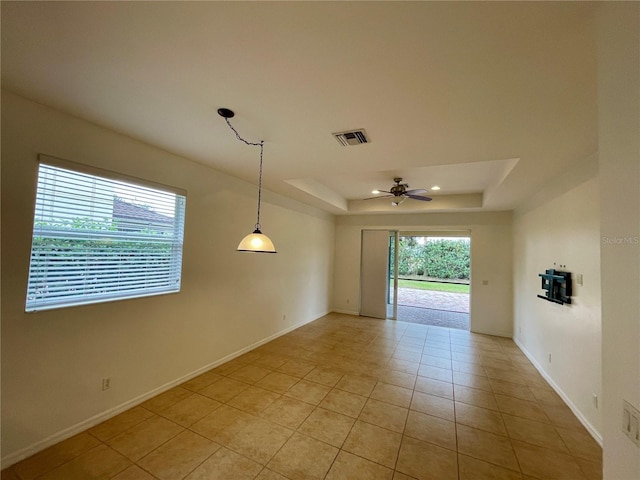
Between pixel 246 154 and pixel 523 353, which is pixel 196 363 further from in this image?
pixel 523 353

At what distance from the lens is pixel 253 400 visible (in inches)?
108

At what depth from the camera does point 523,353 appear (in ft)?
14.1

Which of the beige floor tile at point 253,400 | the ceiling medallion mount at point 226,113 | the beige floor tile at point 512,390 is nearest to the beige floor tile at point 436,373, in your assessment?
the beige floor tile at point 512,390

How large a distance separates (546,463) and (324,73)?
3342 mm

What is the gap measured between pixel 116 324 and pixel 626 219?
139 inches

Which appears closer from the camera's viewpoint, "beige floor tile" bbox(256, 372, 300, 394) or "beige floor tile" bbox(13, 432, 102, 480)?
"beige floor tile" bbox(13, 432, 102, 480)

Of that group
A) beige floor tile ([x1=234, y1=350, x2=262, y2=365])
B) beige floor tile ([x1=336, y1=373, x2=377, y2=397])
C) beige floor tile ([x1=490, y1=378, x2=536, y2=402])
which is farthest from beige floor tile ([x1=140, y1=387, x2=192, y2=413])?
beige floor tile ([x1=490, y1=378, x2=536, y2=402])

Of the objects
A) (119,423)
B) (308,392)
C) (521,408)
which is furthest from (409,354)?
(119,423)

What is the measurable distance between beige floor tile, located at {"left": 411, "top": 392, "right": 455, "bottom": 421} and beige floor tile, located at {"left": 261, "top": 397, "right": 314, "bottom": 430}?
3.83 ft

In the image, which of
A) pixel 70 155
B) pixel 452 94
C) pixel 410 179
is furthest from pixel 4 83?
pixel 410 179

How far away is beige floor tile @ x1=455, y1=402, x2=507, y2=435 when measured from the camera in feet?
7.89

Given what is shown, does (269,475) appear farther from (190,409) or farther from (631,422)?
(631,422)

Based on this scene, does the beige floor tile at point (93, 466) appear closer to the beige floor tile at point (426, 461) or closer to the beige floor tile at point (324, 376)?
the beige floor tile at point (324, 376)

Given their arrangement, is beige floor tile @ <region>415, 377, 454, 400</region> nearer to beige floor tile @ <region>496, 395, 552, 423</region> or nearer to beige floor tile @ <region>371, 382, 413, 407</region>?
beige floor tile @ <region>371, 382, 413, 407</region>
